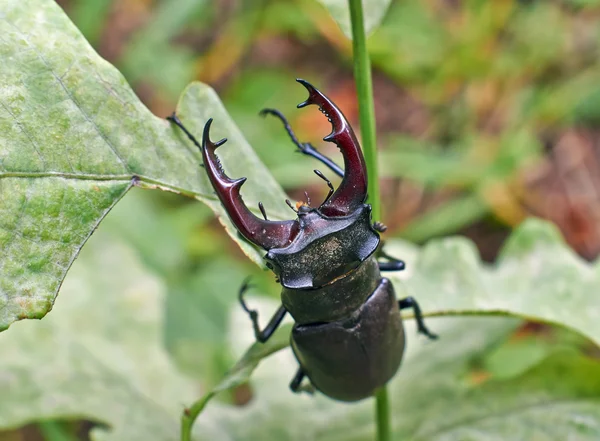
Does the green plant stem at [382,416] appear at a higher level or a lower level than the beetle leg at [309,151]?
lower

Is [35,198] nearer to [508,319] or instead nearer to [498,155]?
[508,319]

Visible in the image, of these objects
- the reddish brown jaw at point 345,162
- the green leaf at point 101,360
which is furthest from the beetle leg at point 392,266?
the green leaf at point 101,360

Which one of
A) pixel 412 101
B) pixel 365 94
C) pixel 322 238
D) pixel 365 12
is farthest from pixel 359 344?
pixel 412 101

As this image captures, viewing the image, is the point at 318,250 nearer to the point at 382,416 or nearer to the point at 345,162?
the point at 345,162

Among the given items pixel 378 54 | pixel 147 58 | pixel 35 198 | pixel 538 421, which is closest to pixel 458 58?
pixel 378 54

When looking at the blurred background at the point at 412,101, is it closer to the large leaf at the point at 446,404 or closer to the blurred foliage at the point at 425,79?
the blurred foliage at the point at 425,79

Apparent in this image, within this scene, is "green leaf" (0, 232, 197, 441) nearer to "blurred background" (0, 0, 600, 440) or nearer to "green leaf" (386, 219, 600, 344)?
"green leaf" (386, 219, 600, 344)

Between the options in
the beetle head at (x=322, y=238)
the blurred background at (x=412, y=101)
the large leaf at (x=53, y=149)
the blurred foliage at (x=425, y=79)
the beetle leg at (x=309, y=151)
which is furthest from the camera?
the blurred foliage at (x=425, y=79)
